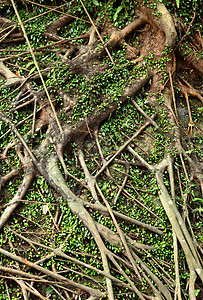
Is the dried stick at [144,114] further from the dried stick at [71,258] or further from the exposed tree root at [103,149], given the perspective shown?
the dried stick at [71,258]

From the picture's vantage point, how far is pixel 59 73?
17.5 ft

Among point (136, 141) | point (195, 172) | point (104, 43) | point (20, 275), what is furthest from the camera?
point (104, 43)

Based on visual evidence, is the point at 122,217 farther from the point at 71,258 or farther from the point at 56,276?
the point at 56,276

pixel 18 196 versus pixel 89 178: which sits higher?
pixel 18 196

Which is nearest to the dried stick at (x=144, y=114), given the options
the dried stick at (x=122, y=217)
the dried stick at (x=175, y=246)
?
the dried stick at (x=175, y=246)

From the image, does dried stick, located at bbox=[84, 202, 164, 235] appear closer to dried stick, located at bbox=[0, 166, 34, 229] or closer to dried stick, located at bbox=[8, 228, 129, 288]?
dried stick, located at bbox=[8, 228, 129, 288]

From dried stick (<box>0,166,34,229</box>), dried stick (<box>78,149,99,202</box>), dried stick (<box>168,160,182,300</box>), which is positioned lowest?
dried stick (<box>168,160,182,300</box>)

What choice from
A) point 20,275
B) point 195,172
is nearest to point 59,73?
point 195,172

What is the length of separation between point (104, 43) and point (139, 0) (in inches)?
48.0

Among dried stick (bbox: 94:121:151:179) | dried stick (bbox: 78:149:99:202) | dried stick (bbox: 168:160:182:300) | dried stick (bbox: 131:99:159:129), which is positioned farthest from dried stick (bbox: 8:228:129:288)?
dried stick (bbox: 131:99:159:129)

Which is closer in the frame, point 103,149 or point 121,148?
point 121,148

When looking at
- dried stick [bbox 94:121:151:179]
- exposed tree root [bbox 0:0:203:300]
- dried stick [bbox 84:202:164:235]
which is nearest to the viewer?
exposed tree root [bbox 0:0:203:300]

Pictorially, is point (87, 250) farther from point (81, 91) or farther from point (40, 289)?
point (81, 91)

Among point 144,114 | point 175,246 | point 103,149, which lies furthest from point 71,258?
point 144,114
